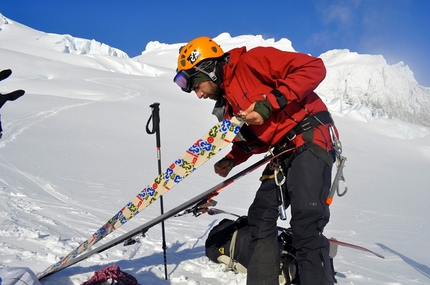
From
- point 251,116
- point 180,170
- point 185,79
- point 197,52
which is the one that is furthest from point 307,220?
point 197,52

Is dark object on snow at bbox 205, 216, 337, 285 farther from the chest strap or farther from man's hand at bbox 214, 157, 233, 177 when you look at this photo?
the chest strap

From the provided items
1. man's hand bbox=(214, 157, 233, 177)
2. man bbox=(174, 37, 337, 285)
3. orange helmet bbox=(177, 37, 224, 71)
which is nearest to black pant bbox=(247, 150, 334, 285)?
man bbox=(174, 37, 337, 285)

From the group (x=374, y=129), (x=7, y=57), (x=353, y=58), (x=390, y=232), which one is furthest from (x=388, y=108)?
(x=390, y=232)

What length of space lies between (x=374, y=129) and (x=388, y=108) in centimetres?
7924

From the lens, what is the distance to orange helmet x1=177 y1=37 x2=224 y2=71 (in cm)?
280

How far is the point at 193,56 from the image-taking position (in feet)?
9.21

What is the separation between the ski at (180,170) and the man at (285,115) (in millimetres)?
182

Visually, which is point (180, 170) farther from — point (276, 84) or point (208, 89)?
point (276, 84)

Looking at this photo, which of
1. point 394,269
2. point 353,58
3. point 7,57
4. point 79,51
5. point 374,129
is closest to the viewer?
point 394,269

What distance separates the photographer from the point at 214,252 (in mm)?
3619

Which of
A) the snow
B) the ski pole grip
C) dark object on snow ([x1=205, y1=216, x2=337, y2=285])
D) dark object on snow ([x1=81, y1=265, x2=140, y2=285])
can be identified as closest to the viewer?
dark object on snow ([x1=81, y1=265, x2=140, y2=285])

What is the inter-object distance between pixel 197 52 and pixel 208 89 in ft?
0.95

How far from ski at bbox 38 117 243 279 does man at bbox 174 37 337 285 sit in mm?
182

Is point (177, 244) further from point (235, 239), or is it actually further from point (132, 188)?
point (132, 188)
